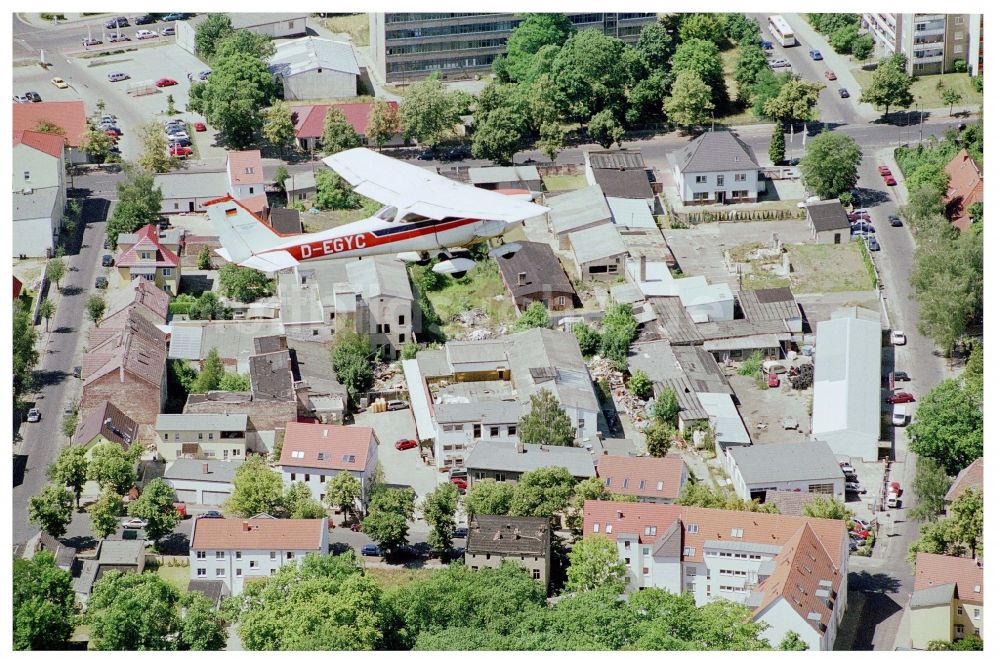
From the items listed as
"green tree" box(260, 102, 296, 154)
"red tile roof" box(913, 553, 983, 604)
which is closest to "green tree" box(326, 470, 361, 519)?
"red tile roof" box(913, 553, 983, 604)

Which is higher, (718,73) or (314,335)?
(718,73)

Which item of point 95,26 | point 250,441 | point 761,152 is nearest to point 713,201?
point 761,152

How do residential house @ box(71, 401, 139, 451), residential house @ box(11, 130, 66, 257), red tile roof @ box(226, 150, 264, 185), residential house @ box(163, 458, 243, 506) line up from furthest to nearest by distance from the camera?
red tile roof @ box(226, 150, 264, 185) → residential house @ box(11, 130, 66, 257) → residential house @ box(71, 401, 139, 451) → residential house @ box(163, 458, 243, 506)

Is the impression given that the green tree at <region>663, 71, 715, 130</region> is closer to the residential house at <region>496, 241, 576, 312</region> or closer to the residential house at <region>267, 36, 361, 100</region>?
the residential house at <region>267, 36, 361, 100</region>

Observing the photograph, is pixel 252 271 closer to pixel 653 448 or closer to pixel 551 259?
pixel 551 259

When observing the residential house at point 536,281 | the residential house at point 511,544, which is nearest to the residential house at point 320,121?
the residential house at point 536,281

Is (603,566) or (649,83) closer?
(603,566)
